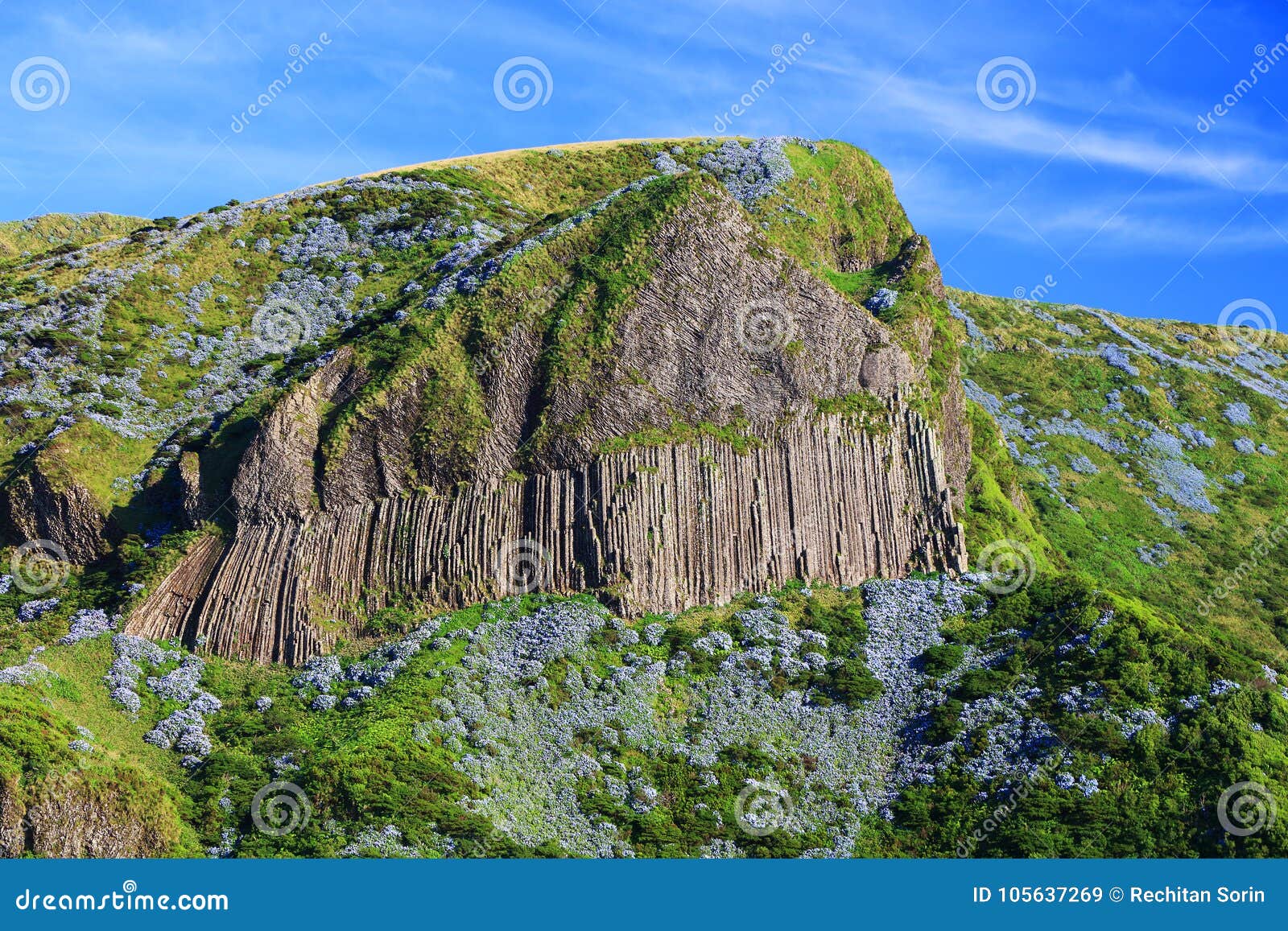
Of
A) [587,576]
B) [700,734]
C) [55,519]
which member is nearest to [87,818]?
[55,519]

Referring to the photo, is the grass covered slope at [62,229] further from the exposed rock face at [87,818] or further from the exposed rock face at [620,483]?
the exposed rock face at [87,818]

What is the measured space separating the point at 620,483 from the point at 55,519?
88.5ft

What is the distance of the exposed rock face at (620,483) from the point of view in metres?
51.9

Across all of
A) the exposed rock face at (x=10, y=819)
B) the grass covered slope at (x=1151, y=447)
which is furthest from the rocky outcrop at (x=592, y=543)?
the grass covered slope at (x=1151, y=447)

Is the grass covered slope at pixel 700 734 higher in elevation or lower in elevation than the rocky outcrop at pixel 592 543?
lower

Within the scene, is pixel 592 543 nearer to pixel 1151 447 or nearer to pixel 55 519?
pixel 55 519

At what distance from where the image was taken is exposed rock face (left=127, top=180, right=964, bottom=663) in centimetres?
5188

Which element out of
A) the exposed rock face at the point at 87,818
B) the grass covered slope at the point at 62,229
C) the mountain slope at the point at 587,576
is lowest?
the exposed rock face at the point at 87,818

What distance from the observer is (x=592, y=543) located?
2062 inches

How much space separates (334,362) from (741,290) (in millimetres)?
21560

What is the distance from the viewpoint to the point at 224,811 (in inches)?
1614

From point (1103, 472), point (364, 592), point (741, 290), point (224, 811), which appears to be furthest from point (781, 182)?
point (224, 811)

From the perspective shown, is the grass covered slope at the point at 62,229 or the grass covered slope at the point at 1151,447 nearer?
the grass covered slope at the point at 1151,447

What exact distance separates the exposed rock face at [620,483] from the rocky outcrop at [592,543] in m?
0.09
